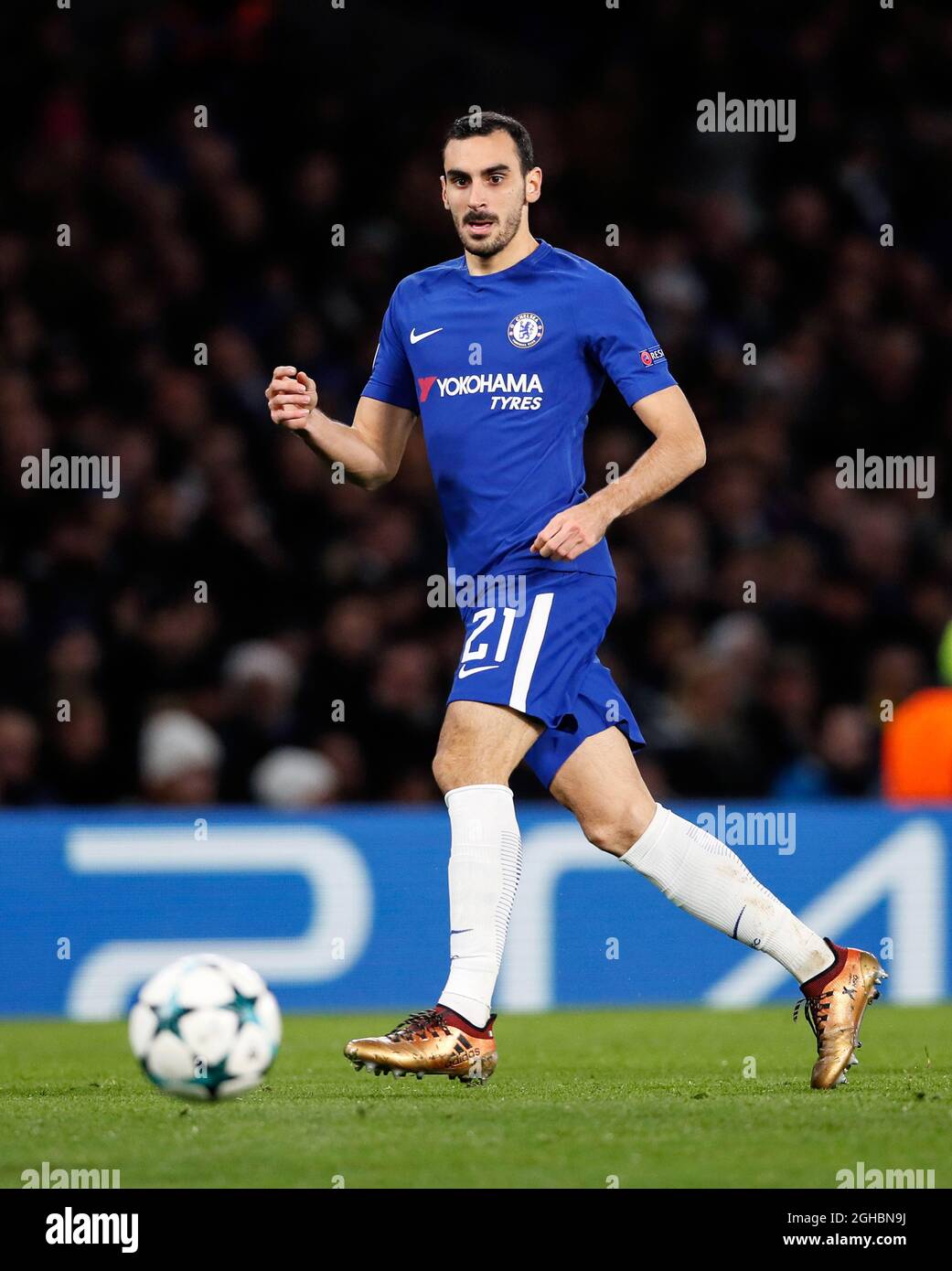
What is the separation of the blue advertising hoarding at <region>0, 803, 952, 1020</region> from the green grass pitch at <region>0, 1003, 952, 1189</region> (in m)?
1.50

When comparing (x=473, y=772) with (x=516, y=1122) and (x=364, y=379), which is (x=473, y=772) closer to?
(x=516, y=1122)

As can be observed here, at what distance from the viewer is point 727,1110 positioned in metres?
4.43

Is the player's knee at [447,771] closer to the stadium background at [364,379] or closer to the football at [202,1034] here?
the football at [202,1034]

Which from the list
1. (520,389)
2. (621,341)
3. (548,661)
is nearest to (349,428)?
(520,389)

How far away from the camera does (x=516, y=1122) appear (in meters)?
4.23

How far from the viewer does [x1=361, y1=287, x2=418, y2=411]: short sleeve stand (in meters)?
5.29

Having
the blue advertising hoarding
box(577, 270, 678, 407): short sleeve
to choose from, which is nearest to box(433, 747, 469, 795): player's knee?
box(577, 270, 678, 407): short sleeve

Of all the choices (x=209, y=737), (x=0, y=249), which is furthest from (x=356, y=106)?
(x=209, y=737)

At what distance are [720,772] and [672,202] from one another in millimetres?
4544

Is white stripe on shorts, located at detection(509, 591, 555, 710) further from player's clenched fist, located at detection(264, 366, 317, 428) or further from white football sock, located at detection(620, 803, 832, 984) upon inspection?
player's clenched fist, located at detection(264, 366, 317, 428)

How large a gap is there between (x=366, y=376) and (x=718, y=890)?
6.32 meters

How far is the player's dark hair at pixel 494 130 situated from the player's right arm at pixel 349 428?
701 millimetres

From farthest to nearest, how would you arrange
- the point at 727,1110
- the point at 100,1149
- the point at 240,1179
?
the point at 727,1110 → the point at 100,1149 → the point at 240,1179

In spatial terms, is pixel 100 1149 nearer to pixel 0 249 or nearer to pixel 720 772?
pixel 720 772
